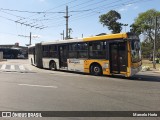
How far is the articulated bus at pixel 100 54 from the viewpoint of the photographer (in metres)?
17.6

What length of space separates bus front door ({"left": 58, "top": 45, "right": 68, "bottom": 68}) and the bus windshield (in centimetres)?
630

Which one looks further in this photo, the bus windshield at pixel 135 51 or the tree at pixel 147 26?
the tree at pixel 147 26

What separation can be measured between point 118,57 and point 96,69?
2.35m

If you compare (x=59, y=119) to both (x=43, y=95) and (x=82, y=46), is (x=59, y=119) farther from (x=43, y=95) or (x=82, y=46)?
(x=82, y=46)

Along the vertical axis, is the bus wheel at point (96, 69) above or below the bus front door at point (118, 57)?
below

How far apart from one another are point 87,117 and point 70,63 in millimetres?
15115

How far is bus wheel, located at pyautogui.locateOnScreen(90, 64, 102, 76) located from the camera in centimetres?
1973

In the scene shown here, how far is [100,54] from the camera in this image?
761 inches

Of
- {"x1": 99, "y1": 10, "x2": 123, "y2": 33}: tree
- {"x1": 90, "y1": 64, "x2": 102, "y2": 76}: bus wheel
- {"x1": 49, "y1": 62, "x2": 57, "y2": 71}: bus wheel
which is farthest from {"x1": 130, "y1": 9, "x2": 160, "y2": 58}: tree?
{"x1": 90, "y1": 64, "x2": 102, "y2": 76}: bus wheel

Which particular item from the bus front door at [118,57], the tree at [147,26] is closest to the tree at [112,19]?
the tree at [147,26]

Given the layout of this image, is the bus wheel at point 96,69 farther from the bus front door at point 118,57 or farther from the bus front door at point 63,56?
the bus front door at point 63,56

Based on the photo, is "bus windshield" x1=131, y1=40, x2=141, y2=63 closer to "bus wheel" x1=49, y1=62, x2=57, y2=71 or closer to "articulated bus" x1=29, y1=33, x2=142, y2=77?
"articulated bus" x1=29, y1=33, x2=142, y2=77

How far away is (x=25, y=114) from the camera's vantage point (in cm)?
764

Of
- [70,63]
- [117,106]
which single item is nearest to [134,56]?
[70,63]
